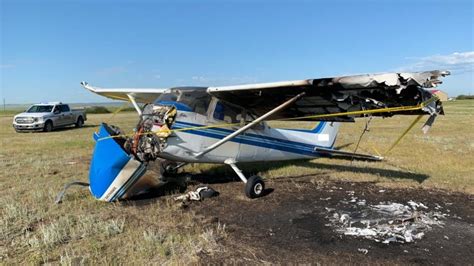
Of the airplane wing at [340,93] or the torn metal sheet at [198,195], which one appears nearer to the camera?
the airplane wing at [340,93]

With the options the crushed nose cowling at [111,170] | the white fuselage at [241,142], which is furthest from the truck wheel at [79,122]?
the crushed nose cowling at [111,170]

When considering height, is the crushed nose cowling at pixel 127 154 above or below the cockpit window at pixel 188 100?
below

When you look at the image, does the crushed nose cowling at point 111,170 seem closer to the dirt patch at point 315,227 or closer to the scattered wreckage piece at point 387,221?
the dirt patch at point 315,227

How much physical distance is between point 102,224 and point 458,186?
24.2 ft

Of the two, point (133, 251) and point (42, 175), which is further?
point (42, 175)

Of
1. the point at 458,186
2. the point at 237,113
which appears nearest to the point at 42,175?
the point at 237,113

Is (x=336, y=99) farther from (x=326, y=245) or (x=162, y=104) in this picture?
(x=162, y=104)

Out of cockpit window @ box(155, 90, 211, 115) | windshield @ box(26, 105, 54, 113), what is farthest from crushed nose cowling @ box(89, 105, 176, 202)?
windshield @ box(26, 105, 54, 113)

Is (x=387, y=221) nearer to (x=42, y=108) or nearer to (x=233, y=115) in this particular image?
(x=233, y=115)

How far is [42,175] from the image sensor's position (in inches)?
386

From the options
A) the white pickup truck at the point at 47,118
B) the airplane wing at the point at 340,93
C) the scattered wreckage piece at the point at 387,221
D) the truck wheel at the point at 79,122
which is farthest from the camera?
the truck wheel at the point at 79,122

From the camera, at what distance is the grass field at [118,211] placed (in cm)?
476

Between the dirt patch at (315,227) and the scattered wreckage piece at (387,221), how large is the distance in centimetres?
14

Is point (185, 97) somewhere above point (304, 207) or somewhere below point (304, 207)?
above
